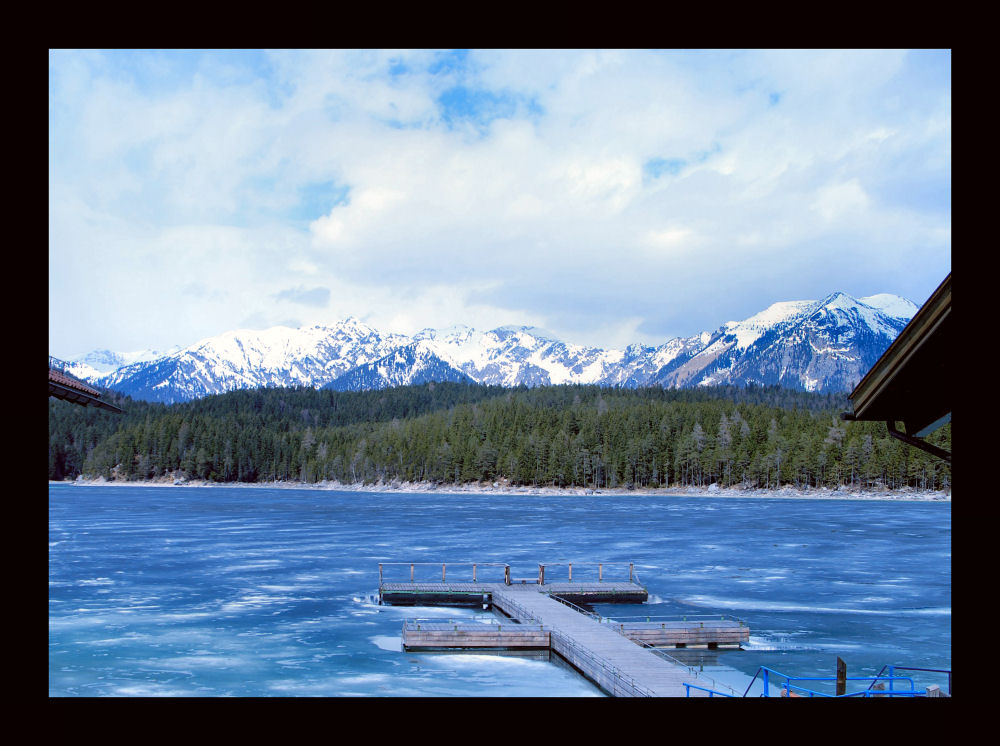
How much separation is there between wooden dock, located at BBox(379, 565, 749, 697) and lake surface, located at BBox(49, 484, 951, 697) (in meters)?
0.63

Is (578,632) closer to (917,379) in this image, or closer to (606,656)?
(606,656)

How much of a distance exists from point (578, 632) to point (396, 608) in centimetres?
1097

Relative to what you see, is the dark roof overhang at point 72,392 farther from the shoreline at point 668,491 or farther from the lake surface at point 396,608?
the shoreline at point 668,491

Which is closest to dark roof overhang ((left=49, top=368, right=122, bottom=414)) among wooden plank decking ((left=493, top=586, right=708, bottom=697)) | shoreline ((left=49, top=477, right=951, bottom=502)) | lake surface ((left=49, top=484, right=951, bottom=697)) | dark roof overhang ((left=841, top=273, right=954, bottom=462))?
dark roof overhang ((left=841, top=273, right=954, bottom=462))

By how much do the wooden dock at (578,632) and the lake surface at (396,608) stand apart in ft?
2.07

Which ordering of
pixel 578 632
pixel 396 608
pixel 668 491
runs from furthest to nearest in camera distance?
pixel 668 491, pixel 396 608, pixel 578 632

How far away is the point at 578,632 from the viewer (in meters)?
28.7

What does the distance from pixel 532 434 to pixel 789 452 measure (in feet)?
160

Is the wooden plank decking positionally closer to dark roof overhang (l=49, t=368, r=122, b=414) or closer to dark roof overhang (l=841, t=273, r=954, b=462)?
dark roof overhang (l=841, t=273, r=954, b=462)

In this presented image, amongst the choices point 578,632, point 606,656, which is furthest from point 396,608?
point 606,656

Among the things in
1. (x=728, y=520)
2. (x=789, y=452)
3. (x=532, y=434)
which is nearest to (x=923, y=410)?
(x=728, y=520)
